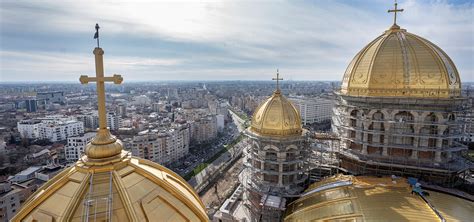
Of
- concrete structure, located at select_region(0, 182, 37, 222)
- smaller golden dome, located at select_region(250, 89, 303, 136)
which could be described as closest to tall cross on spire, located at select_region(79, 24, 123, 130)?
smaller golden dome, located at select_region(250, 89, 303, 136)

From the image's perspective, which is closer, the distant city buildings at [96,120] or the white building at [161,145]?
the white building at [161,145]

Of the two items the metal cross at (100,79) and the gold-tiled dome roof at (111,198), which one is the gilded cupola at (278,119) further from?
the metal cross at (100,79)

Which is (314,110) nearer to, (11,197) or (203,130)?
(203,130)

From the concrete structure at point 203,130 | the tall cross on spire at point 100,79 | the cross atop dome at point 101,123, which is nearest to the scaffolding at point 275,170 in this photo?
the cross atop dome at point 101,123

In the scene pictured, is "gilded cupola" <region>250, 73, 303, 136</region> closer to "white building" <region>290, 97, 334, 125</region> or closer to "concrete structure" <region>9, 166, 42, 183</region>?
"concrete structure" <region>9, 166, 42, 183</region>

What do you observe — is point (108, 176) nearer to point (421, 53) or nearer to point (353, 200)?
point (353, 200)

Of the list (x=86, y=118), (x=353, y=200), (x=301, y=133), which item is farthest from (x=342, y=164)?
(x=86, y=118)
